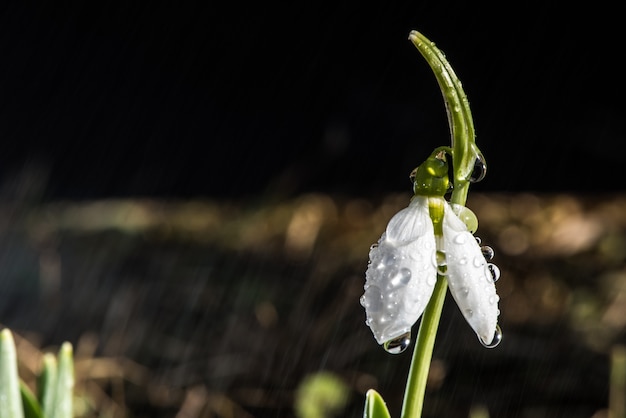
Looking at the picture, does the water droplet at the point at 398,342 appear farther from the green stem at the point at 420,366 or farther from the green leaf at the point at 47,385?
the green leaf at the point at 47,385

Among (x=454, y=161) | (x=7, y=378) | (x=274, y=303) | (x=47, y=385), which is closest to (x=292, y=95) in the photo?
(x=274, y=303)

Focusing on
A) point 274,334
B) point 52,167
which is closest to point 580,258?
point 274,334

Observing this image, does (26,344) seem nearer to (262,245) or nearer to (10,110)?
(262,245)

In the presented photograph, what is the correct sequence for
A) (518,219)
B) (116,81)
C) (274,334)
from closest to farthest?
(274,334) < (518,219) < (116,81)

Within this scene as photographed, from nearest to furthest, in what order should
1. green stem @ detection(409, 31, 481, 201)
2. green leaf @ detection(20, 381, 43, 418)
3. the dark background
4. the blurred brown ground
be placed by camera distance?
1. green stem @ detection(409, 31, 481, 201)
2. green leaf @ detection(20, 381, 43, 418)
3. the blurred brown ground
4. the dark background

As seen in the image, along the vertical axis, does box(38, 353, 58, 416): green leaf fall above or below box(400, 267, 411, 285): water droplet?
below

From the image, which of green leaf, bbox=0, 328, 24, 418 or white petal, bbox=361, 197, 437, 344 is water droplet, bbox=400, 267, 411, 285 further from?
green leaf, bbox=0, 328, 24, 418

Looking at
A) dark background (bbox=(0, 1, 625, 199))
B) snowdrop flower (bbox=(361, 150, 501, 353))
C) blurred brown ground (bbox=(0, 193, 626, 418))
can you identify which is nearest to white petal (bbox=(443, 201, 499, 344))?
snowdrop flower (bbox=(361, 150, 501, 353))
